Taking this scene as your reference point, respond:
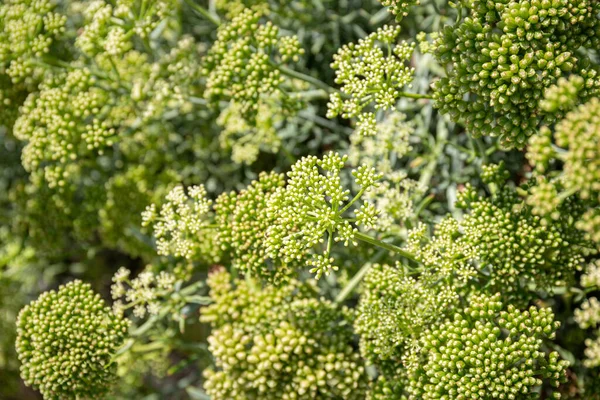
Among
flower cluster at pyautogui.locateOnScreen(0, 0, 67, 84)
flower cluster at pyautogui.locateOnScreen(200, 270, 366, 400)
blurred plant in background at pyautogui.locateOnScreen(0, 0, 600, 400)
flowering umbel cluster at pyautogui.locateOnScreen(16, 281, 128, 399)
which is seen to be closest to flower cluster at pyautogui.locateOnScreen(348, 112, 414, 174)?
blurred plant in background at pyautogui.locateOnScreen(0, 0, 600, 400)

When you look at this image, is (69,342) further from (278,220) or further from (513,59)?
(513,59)

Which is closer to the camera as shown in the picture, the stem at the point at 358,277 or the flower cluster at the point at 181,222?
the flower cluster at the point at 181,222

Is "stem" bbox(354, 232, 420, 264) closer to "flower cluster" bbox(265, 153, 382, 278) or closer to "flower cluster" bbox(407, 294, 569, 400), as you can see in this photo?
"flower cluster" bbox(265, 153, 382, 278)

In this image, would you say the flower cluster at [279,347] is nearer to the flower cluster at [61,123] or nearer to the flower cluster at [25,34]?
the flower cluster at [61,123]

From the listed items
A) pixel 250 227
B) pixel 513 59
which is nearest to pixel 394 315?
pixel 250 227

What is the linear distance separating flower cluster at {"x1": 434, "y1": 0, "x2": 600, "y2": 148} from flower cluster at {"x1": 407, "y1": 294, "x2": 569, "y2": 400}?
50 centimetres

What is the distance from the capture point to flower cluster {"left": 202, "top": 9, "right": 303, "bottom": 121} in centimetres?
192

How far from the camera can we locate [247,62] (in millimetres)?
1963

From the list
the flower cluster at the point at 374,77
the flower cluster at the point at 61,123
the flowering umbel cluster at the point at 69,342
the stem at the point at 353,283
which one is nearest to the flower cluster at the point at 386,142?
the flower cluster at the point at 374,77

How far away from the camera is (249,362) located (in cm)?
188

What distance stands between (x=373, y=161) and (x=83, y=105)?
3.60ft

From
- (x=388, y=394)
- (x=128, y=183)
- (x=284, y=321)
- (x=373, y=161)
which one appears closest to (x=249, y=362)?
(x=284, y=321)

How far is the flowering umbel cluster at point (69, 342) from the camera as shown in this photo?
5.96 feet

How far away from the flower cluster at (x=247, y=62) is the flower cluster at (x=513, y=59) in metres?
0.58
